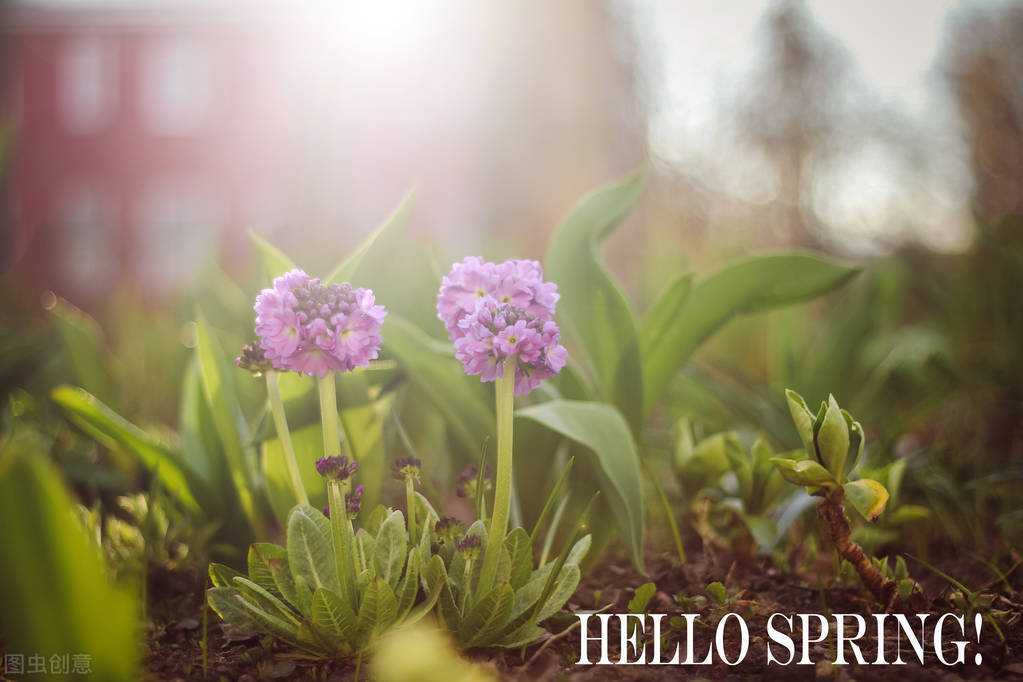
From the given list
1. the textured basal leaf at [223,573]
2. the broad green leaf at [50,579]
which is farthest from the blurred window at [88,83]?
the broad green leaf at [50,579]

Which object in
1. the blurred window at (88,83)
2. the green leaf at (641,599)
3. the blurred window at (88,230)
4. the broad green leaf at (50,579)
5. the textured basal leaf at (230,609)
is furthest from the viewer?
the blurred window at (88,83)

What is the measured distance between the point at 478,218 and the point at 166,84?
11608mm

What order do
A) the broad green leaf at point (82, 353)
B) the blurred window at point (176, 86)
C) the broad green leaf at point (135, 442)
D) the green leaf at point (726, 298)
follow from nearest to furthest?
1. the broad green leaf at point (135, 442)
2. the green leaf at point (726, 298)
3. the broad green leaf at point (82, 353)
4. the blurred window at point (176, 86)

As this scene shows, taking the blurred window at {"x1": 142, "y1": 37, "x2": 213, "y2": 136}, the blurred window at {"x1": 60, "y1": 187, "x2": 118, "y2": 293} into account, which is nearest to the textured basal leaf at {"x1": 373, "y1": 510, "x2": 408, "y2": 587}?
the blurred window at {"x1": 60, "y1": 187, "x2": 118, "y2": 293}

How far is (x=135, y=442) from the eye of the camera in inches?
51.9

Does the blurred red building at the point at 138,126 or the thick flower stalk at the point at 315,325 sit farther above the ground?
the blurred red building at the point at 138,126

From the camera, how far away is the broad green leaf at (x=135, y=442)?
4.14 ft

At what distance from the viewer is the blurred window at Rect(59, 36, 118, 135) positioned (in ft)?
60.3

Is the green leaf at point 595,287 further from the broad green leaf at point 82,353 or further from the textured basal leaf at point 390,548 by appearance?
the broad green leaf at point 82,353

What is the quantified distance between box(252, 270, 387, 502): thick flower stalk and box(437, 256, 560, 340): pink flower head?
0.10 meters

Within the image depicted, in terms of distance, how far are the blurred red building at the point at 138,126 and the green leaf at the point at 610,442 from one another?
57.5ft

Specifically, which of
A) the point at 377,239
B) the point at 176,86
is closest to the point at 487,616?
the point at 377,239

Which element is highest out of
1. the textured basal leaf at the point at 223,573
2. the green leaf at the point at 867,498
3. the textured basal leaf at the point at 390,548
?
the green leaf at the point at 867,498

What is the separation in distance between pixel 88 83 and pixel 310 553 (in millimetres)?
21134
